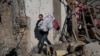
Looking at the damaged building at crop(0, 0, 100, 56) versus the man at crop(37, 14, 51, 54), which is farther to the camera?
the man at crop(37, 14, 51, 54)

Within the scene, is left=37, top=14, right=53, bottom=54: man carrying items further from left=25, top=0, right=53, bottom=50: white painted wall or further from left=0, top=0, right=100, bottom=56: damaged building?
left=25, top=0, right=53, bottom=50: white painted wall

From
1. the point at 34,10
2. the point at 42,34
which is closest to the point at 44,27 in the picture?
the point at 42,34

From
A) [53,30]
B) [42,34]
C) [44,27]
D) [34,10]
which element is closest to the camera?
[44,27]

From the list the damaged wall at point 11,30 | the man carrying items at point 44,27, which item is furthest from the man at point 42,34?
the damaged wall at point 11,30

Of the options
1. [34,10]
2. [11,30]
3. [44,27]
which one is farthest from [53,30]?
[11,30]

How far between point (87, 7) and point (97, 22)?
0.92m

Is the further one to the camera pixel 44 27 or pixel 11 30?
pixel 44 27

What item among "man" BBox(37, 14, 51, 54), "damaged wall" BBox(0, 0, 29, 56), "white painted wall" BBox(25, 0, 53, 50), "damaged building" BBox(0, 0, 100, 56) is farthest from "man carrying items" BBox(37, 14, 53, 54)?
"damaged wall" BBox(0, 0, 29, 56)

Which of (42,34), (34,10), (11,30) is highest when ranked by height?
(34,10)

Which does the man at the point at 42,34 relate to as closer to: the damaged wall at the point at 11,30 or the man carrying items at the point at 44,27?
the man carrying items at the point at 44,27

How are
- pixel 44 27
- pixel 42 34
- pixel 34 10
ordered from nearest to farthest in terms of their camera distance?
pixel 44 27
pixel 42 34
pixel 34 10

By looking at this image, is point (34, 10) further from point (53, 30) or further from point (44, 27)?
point (53, 30)

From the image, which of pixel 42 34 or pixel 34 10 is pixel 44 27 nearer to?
pixel 42 34

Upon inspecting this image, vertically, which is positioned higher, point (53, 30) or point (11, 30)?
point (11, 30)
